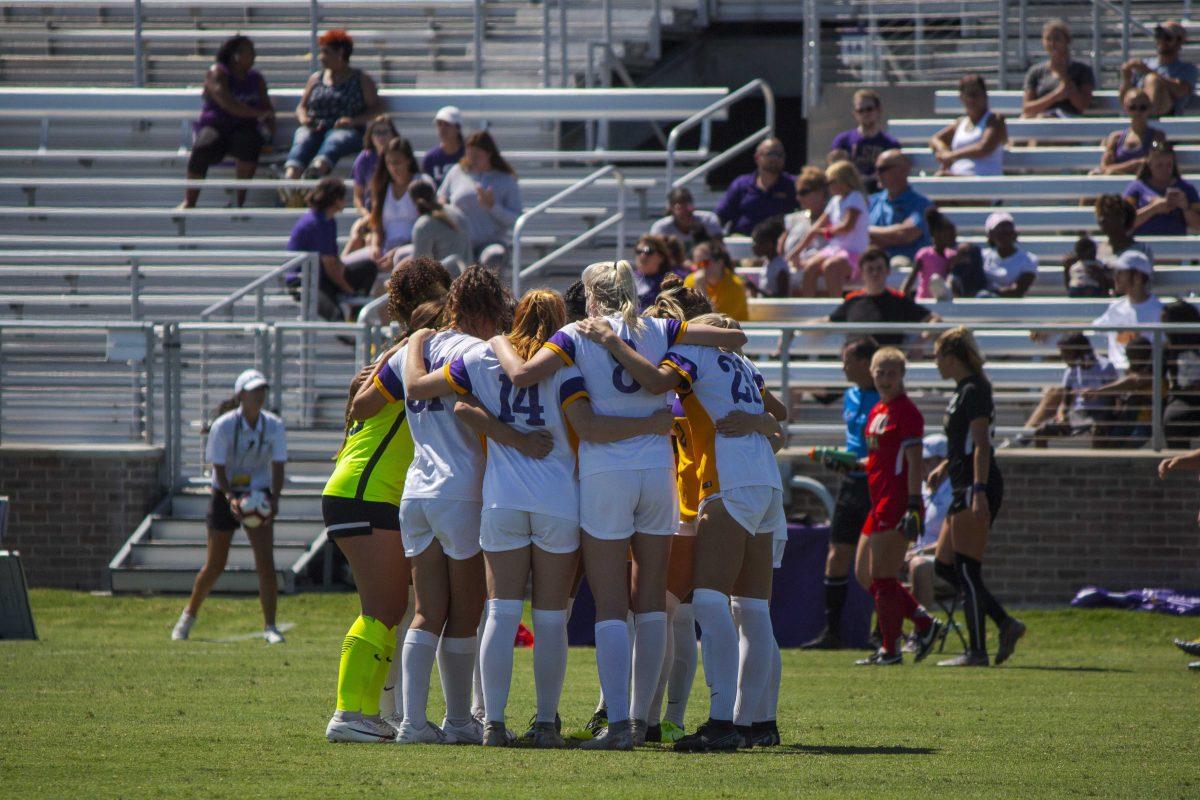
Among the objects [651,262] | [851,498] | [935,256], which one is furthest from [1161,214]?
[851,498]

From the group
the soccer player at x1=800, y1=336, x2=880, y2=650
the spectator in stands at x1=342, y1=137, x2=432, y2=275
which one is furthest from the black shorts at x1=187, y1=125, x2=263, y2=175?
the soccer player at x1=800, y1=336, x2=880, y2=650

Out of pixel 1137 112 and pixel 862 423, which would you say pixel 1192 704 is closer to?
pixel 862 423

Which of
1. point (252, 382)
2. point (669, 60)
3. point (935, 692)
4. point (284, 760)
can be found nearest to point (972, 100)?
point (669, 60)

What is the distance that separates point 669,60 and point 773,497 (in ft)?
58.0

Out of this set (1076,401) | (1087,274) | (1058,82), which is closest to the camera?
(1076,401)

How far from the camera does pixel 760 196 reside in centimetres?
1802

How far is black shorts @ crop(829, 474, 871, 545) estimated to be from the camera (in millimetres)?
11891

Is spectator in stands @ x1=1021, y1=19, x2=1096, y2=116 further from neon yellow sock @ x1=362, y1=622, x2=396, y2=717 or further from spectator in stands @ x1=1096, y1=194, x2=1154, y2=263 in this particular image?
neon yellow sock @ x1=362, y1=622, x2=396, y2=717

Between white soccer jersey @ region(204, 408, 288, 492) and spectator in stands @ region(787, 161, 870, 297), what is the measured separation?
19.4ft

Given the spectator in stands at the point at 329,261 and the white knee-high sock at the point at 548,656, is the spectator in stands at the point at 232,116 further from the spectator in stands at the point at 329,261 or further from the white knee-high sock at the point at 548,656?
the white knee-high sock at the point at 548,656

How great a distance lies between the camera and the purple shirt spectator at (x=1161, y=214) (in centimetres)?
1709

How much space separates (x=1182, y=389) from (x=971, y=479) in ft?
13.0

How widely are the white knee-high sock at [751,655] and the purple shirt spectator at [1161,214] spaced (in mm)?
10996

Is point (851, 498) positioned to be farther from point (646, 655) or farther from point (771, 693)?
point (646, 655)
